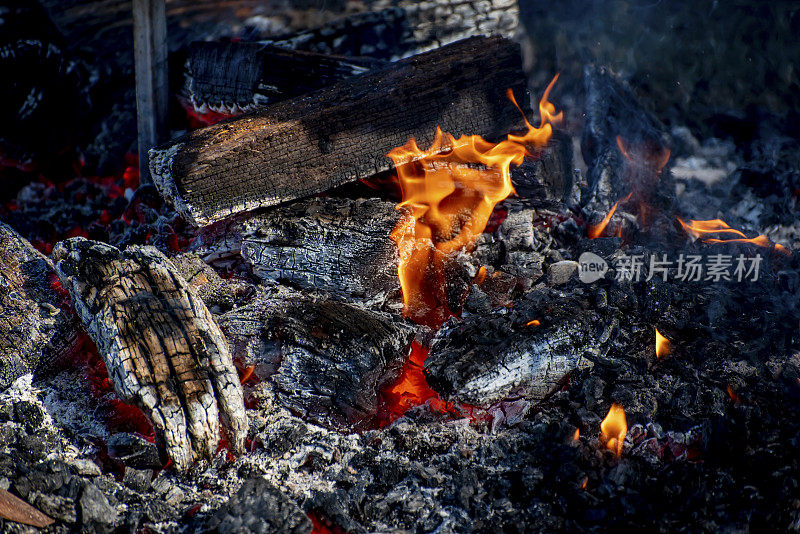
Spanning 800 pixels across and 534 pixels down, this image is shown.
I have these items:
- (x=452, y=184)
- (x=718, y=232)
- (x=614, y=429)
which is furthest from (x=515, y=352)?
(x=718, y=232)

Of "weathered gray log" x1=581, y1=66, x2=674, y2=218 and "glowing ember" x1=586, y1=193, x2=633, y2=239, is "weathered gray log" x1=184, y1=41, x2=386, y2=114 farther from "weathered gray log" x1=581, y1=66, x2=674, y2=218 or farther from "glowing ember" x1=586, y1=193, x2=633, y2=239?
"glowing ember" x1=586, y1=193, x2=633, y2=239

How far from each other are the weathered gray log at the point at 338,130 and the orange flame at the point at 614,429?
81.2 inches

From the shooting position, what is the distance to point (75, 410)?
110 inches

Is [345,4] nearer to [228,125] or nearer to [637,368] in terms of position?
[228,125]

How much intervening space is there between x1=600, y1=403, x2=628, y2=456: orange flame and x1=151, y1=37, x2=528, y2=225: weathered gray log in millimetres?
2063

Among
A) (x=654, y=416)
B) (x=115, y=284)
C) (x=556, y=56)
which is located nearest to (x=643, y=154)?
(x=556, y=56)

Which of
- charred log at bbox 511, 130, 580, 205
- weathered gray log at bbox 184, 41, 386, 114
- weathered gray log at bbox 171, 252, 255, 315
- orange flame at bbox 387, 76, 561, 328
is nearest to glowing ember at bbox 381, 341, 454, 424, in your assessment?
orange flame at bbox 387, 76, 561, 328

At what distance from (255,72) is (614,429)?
3537mm

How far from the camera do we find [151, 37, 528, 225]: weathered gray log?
11.4 feet

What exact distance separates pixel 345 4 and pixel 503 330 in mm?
3882

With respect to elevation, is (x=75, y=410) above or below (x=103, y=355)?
below

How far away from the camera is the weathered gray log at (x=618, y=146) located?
4242mm

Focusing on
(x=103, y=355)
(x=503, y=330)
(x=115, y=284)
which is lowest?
(x=503, y=330)

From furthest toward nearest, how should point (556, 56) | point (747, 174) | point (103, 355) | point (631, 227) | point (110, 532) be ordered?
point (556, 56) → point (747, 174) → point (631, 227) → point (103, 355) → point (110, 532)
